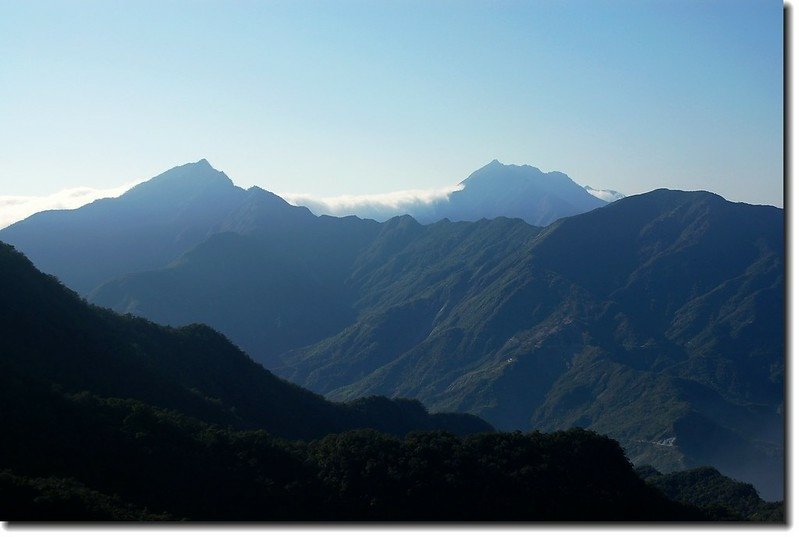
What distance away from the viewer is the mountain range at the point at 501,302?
9156cm

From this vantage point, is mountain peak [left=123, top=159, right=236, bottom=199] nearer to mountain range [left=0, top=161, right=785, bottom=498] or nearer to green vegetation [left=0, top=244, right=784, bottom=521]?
mountain range [left=0, top=161, right=785, bottom=498]

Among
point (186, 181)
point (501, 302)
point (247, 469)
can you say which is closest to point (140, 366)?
point (247, 469)

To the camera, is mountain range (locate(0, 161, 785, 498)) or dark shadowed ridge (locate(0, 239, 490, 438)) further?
mountain range (locate(0, 161, 785, 498))

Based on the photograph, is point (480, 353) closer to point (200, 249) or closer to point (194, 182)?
point (200, 249)

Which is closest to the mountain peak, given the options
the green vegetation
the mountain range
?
the mountain range

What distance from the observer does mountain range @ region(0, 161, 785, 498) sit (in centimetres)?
9156

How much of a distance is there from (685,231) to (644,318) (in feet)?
64.2

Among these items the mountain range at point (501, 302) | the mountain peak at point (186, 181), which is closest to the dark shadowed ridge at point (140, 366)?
the mountain range at point (501, 302)

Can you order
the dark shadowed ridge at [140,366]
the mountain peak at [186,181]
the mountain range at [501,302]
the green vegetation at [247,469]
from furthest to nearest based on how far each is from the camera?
the mountain peak at [186,181], the mountain range at [501,302], the dark shadowed ridge at [140,366], the green vegetation at [247,469]

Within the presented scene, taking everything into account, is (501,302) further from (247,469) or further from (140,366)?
(247,469)

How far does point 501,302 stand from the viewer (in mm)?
118750

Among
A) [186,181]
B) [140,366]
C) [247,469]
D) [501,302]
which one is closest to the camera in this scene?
[247,469]

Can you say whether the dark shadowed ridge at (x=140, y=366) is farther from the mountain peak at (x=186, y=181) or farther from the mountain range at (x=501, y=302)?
the mountain peak at (x=186, y=181)

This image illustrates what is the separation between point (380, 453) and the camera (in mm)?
26938
